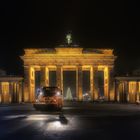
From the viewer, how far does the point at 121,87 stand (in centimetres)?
12031

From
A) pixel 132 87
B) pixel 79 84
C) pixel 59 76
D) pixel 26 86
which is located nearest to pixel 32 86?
pixel 26 86

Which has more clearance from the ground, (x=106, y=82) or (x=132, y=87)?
(x=106, y=82)

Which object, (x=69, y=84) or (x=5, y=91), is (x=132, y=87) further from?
(x=5, y=91)

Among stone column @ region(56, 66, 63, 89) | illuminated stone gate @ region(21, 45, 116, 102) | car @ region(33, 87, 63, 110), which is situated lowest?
car @ region(33, 87, 63, 110)

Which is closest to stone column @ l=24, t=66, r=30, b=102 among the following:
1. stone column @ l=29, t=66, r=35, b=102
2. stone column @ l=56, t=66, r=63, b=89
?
stone column @ l=29, t=66, r=35, b=102

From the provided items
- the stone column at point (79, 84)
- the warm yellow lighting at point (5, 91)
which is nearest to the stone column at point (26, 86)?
the warm yellow lighting at point (5, 91)

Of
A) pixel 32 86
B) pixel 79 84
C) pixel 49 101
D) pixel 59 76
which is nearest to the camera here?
pixel 49 101

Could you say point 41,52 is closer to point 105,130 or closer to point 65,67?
point 65,67

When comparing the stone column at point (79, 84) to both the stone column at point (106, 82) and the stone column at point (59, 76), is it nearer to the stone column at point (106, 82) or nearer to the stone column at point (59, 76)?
the stone column at point (59, 76)

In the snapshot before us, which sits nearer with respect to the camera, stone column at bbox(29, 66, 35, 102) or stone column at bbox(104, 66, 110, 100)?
stone column at bbox(104, 66, 110, 100)

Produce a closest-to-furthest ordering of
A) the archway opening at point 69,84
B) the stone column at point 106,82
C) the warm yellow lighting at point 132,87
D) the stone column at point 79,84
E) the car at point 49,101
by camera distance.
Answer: the car at point 49,101, the stone column at point 79,84, the stone column at point 106,82, the warm yellow lighting at point 132,87, the archway opening at point 69,84

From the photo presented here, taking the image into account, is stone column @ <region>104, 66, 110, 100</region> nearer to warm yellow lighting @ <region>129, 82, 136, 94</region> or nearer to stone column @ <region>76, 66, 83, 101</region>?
warm yellow lighting @ <region>129, 82, 136, 94</region>

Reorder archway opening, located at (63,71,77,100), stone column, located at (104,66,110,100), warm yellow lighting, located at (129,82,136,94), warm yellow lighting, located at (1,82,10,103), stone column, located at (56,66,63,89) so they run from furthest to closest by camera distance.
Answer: archway opening, located at (63,71,77,100) → warm yellow lighting, located at (1,82,10,103) → warm yellow lighting, located at (129,82,136,94) → stone column, located at (104,66,110,100) → stone column, located at (56,66,63,89)

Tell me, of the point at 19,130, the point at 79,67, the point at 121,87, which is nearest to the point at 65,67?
the point at 79,67
